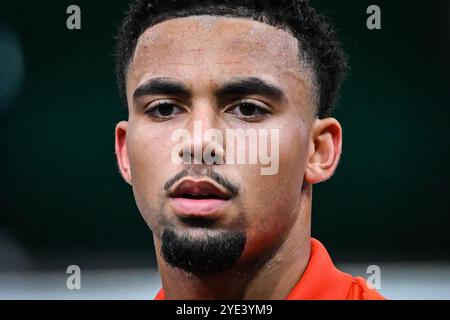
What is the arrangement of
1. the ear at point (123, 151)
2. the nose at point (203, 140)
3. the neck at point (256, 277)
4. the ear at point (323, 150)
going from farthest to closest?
the ear at point (123, 151), the ear at point (323, 150), the neck at point (256, 277), the nose at point (203, 140)

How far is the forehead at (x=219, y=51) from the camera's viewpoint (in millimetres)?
2406

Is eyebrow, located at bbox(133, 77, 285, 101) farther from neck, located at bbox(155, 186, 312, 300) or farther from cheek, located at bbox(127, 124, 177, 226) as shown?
neck, located at bbox(155, 186, 312, 300)

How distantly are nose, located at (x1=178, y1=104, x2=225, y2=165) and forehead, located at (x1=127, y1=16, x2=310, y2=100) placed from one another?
115 mm

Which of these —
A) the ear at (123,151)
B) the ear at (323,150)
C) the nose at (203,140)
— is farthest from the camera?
the ear at (123,151)

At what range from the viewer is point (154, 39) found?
8.27 feet

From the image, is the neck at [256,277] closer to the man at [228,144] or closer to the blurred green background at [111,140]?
the man at [228,144]

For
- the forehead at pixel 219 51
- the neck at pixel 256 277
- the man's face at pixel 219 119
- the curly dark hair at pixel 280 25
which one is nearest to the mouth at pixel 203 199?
the man's face at pixel 219 119

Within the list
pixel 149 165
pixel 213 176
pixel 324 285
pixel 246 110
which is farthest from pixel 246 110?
pixel 324 285

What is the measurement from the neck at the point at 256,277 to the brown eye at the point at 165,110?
0.40m

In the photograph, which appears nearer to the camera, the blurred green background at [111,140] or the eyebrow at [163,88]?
the eyebrow at [163,88]

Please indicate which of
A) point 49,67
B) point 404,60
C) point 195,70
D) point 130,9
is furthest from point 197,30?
point 404,60

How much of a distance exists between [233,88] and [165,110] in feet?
0.79
